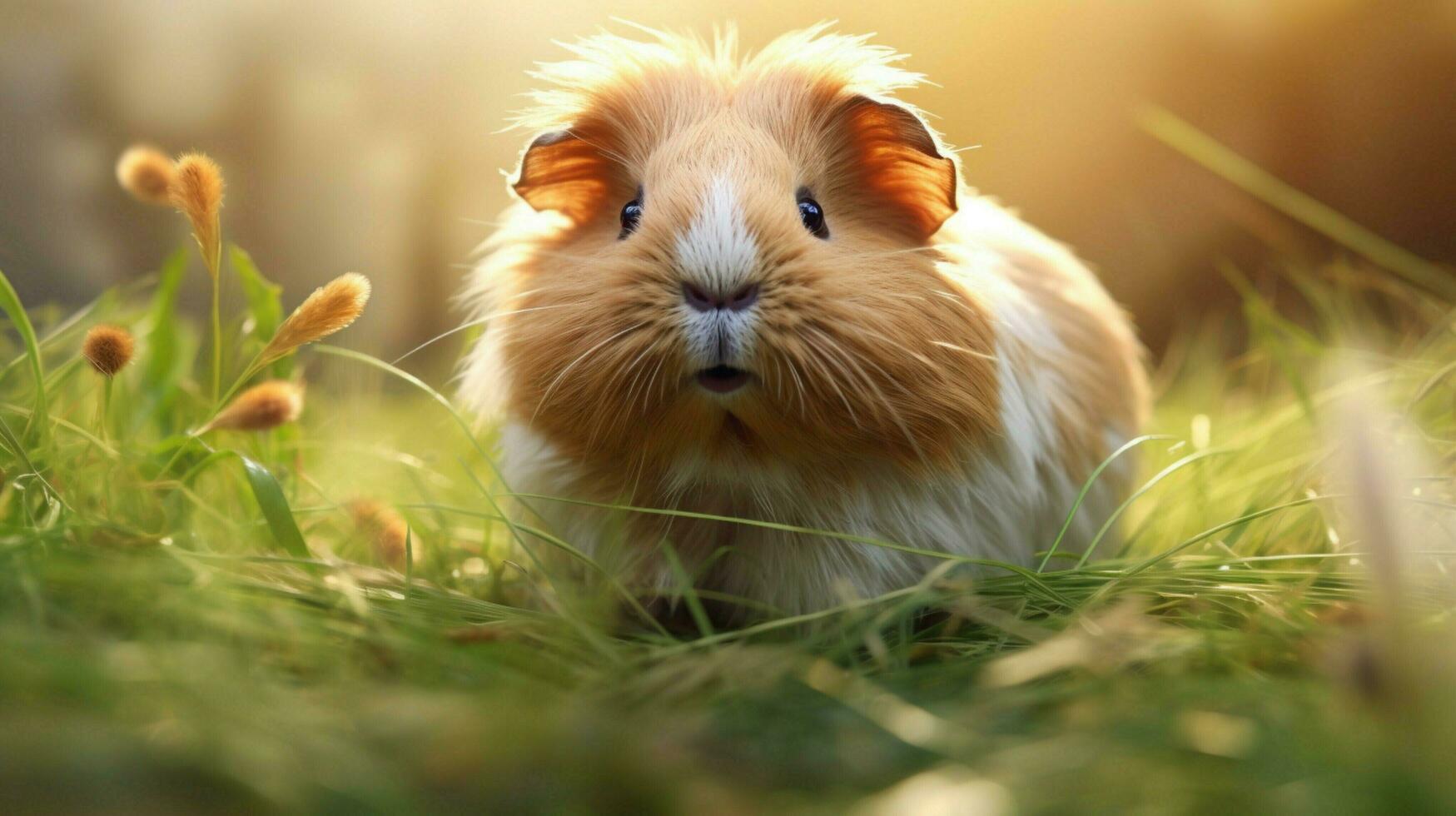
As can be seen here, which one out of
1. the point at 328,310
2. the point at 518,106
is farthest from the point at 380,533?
the point at 518,106

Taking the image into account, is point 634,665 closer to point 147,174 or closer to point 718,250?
point 718,250

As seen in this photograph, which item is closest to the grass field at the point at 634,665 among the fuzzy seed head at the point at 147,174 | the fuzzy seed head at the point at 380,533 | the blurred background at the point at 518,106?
the fuzzy seed head at the point at 380,533

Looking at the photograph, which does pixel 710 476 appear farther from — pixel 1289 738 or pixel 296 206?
pixel 296 206

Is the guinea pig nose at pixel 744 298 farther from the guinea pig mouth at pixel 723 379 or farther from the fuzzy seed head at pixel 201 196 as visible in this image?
the fuzzy seed head at pixel 201 196

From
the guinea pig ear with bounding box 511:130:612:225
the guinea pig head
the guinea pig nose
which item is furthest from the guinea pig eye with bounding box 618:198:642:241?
the guinea pig nose

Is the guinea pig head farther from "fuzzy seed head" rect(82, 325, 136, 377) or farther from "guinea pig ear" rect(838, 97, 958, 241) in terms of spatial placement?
"fuzzy seed head" rect(82, 325, 136, 377)

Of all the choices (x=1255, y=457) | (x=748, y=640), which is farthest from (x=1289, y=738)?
(x=1255, y=457)

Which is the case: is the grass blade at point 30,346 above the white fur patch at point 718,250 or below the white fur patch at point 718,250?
below
